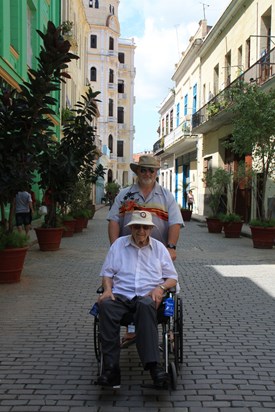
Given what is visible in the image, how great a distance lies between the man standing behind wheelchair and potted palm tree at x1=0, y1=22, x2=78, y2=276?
12.8ft

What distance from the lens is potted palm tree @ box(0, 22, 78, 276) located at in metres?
7.37

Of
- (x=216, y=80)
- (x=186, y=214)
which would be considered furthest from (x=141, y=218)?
(x=216, y=80)

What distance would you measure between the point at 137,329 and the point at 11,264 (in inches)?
179

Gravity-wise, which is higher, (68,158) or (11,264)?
(68,158)

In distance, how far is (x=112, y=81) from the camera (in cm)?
5831

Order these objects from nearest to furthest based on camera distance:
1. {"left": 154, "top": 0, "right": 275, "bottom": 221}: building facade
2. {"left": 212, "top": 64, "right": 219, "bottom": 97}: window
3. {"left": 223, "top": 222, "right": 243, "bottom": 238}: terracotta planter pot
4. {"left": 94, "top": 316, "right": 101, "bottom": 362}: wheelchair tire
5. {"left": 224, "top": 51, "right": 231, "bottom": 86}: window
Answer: {"left": 94, "top": 316, "right": 101, "bottom": 362}: wheelchair tire → {"left": 223, "top": 222, "right": 243, "bottom": 238}: terracotta planter pot → {"left": 154, "top": 0, "right": 275, "bottom": 221}: building facade → {"left": 224, "top": 51, "right": 231, "bottom": 86}: window → {"left": 212, "top": 64, "right": 219, "bottom": 97}: window

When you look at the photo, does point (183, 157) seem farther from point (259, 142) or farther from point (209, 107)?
point (259, 142)

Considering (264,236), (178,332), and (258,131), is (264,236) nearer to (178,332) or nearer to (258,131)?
(258,131)

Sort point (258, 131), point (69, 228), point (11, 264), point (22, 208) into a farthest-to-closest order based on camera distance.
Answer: point (69, 228), point (22, 208), point (258, 131), point (11, 264)

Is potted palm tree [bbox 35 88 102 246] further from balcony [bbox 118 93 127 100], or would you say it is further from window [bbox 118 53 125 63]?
window [bbox 118 53 125 63]

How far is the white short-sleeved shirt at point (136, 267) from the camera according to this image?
13.3ft

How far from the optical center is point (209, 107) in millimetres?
23109

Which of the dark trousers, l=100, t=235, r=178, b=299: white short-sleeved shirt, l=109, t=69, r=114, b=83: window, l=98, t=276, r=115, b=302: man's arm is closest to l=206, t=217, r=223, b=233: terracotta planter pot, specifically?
l=100, t=235, r=178, b=299: white short-sleeved shirt

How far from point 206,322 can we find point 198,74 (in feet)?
88.9
